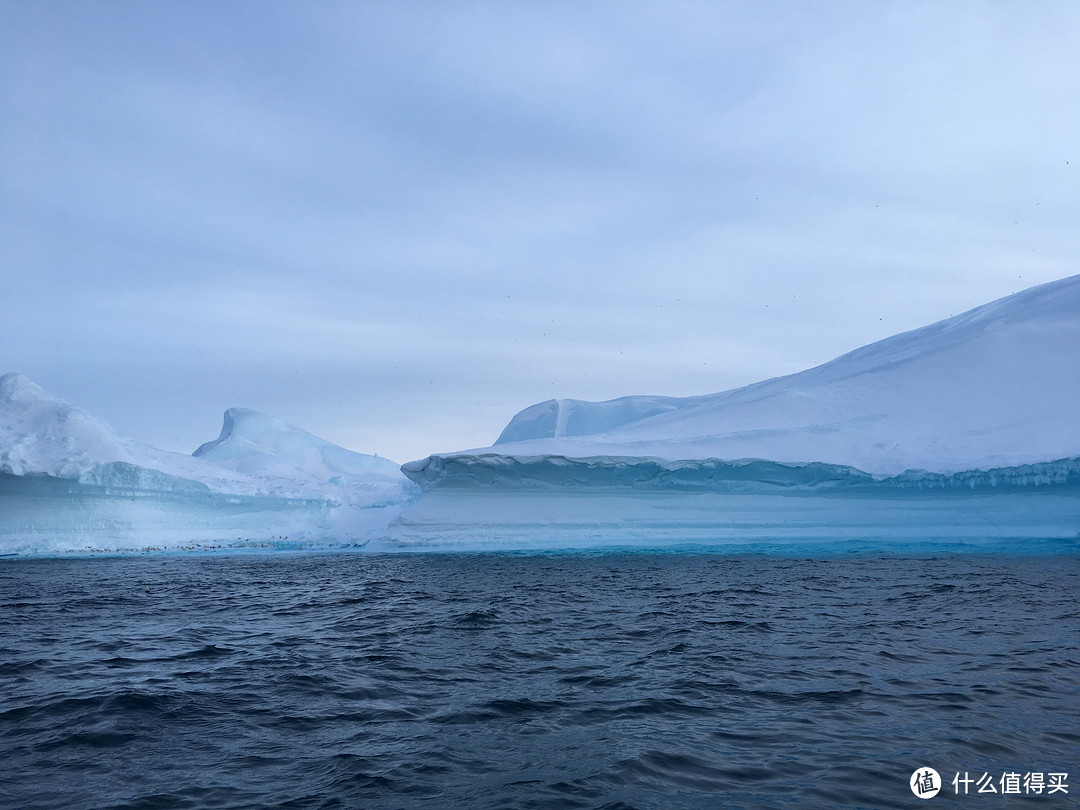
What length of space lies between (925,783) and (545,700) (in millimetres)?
2962

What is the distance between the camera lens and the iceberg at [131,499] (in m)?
31.8

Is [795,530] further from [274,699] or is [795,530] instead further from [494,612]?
[274,699]

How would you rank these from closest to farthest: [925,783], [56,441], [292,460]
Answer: [925,783]
[56,441]
[292,460]

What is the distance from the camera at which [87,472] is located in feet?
104

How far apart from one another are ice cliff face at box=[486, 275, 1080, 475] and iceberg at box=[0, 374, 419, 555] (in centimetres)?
→ 1493

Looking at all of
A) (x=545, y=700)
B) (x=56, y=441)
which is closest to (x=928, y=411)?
(x=545, y=700)

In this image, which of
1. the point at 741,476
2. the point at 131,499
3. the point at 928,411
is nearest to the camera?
the point at 741,476

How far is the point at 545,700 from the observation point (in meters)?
→ 6.20

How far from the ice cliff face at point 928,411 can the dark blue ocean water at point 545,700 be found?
48.4 feet

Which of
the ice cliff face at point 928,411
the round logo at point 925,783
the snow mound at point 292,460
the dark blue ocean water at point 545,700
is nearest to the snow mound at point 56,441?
the snow mound at point 292,460

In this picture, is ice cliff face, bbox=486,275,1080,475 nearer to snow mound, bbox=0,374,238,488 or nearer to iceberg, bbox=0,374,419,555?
iceberg, bbox=0,374,419,555

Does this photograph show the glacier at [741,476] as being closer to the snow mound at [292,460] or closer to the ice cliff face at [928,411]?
the ice cliff face at [928,411]

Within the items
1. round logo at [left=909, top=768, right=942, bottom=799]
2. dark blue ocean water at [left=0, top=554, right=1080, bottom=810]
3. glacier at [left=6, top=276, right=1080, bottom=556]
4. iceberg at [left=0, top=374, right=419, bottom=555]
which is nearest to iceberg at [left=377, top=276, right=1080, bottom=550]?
glacier at [left=6, top=276, right=1080, bottom=556]

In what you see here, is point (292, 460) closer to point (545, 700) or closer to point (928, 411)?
Result: point (928, 411)
